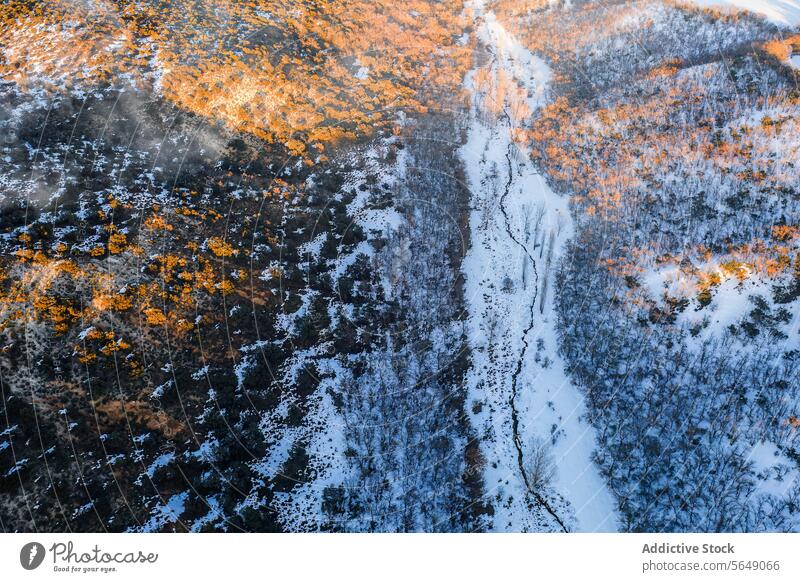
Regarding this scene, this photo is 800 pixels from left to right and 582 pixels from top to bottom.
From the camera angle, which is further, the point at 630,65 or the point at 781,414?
the point at 630,65

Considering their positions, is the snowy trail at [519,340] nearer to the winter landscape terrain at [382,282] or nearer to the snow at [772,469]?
the winter landscape terrain at [382,282]

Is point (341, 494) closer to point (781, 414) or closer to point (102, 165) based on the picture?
point (781, 414)

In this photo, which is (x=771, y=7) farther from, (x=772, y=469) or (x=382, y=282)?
(x=382, y=282)

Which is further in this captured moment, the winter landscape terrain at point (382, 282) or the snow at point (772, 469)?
the winter landscape terrain at point (382, 282)

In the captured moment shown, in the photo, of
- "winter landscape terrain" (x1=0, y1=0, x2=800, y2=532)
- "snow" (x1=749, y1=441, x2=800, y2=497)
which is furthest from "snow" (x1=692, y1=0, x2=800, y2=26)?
"snow" (x1=749, y1=441, x2=800, y2=497)

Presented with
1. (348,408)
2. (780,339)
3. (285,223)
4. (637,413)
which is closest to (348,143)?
(285,223)

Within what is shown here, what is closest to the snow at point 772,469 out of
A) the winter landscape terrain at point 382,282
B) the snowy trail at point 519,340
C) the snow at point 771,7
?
the winter landscape terrain at point 382,282
